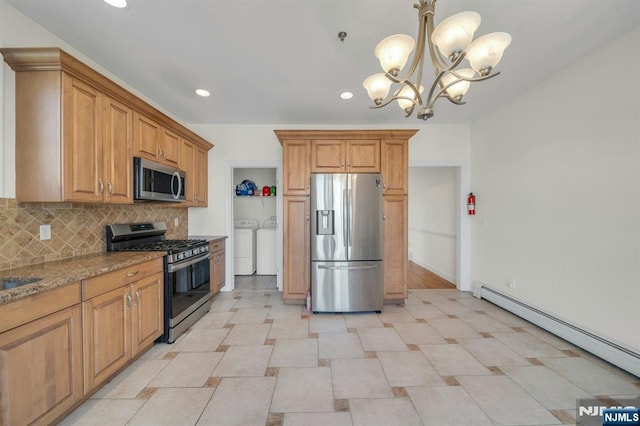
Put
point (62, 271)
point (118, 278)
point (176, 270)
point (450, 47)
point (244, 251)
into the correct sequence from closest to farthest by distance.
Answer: point (450, 47)
point (62, 271)
point (118, 278)
point (176, 270)
point (244, 251)

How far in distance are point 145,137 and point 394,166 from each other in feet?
9.53

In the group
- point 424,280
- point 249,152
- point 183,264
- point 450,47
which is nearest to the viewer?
point 450,47

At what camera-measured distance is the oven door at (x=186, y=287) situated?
2.45 metres

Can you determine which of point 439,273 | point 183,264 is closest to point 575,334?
point 439,273

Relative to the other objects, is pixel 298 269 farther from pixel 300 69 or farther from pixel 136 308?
pixel 300 69

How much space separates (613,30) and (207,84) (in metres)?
3.66

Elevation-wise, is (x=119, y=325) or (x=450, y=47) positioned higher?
(x=450, y=47)

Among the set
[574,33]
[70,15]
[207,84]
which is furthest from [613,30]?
[70,15]

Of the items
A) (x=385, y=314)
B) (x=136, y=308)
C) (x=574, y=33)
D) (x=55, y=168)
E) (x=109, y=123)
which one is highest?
(x=574, y=33)

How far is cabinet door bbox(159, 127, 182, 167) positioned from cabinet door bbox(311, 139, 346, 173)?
1678 millimetres

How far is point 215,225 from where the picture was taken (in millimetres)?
4090

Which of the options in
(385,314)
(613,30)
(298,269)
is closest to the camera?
(613,30)

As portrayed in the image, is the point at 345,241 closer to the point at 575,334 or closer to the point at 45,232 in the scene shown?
the point at 575,334
